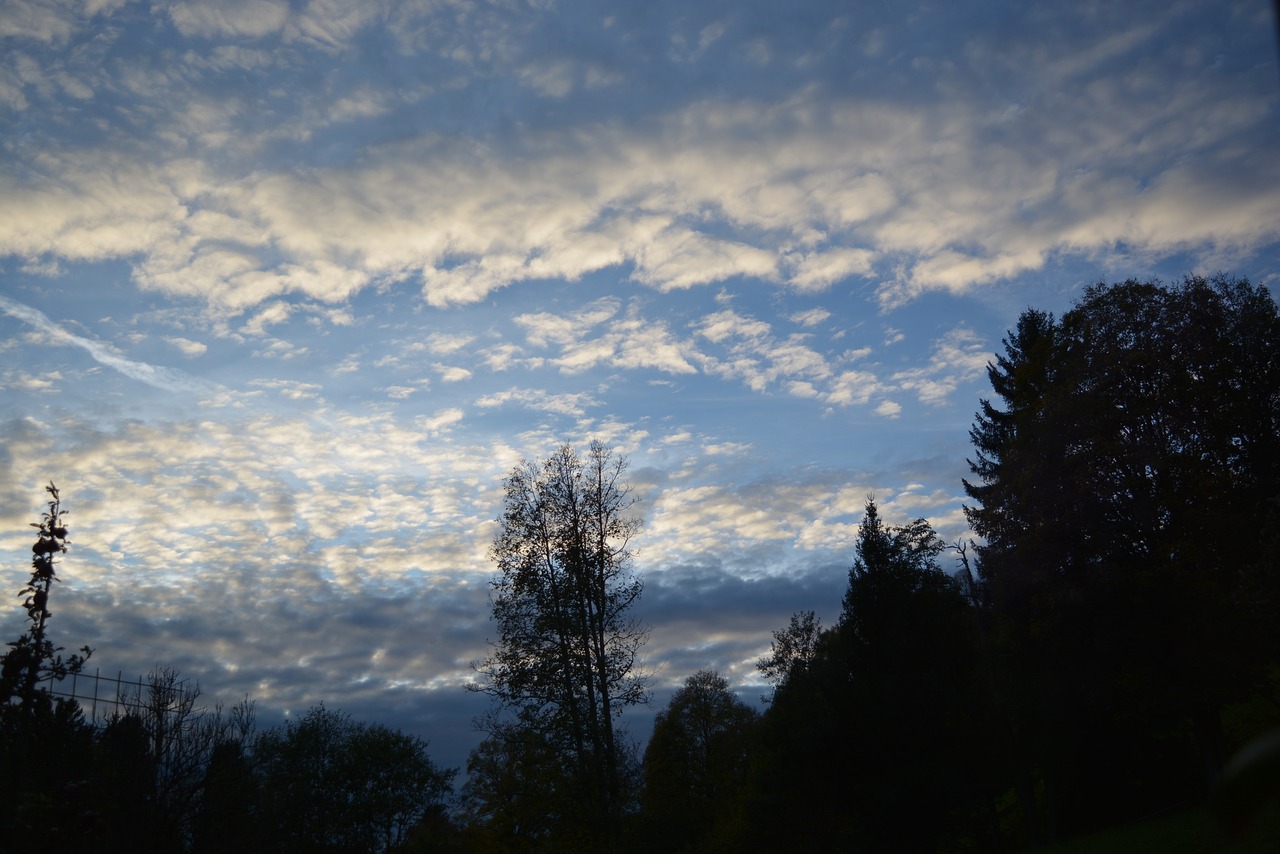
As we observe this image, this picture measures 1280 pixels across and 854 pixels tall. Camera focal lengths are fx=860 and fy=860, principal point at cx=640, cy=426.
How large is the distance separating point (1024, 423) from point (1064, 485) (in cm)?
258

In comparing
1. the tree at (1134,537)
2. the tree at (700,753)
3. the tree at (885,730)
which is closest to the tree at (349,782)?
the tree at (700,753)

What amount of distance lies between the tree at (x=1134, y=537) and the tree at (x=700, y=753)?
55.3 feet

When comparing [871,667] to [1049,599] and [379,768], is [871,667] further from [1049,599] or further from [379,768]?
[379,768]

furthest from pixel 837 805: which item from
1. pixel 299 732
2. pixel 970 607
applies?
pixel 299 732

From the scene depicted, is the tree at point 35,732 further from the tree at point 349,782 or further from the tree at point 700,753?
the tree at point 349,782

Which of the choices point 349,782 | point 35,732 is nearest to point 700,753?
point 349,782

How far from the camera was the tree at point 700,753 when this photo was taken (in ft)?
148

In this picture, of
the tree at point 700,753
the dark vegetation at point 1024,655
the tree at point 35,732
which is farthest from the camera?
the tree at point 700,753

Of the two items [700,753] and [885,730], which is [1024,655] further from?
[700,753]

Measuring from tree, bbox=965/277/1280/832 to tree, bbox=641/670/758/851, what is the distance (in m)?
16.9

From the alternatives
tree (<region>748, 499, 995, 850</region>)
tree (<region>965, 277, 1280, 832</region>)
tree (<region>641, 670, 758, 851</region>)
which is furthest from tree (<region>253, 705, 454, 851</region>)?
tree (<region>965, 277, 1280, 832</region>)

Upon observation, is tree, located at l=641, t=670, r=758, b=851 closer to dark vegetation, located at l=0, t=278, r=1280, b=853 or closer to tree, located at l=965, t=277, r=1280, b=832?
dark vegetation, located at l=0, t=278, r=1280, b=853

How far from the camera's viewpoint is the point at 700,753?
54.2 metres

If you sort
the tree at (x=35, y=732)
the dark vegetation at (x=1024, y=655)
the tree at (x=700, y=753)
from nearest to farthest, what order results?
the tree at (x=35, y=732)
the dark vegetation at (x=1024, y=655)
the tree at (x=700, y=753)
